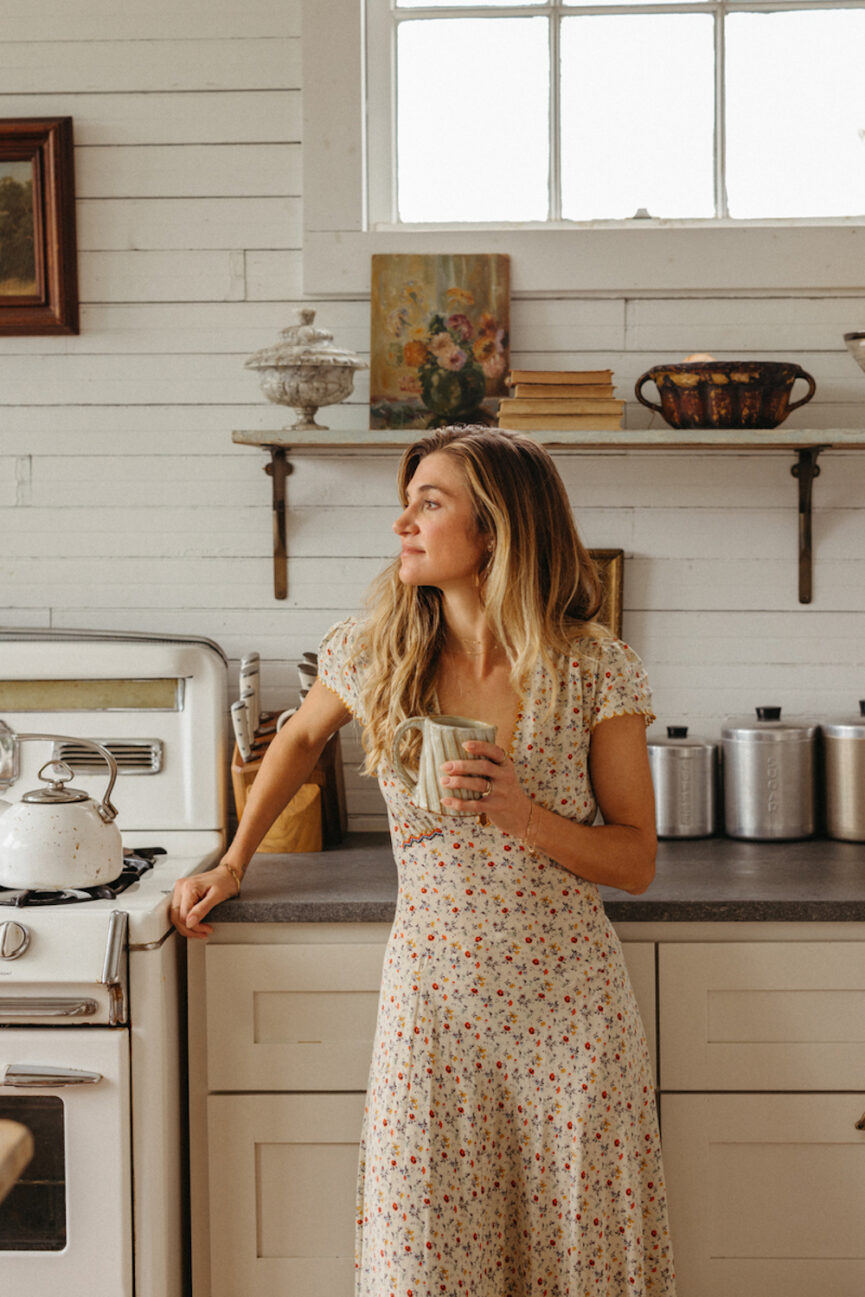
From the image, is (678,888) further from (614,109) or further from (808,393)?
(614,109)

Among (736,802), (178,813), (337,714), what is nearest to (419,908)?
(337,714)

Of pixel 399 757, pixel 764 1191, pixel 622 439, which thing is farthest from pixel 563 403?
pixel 764 1191

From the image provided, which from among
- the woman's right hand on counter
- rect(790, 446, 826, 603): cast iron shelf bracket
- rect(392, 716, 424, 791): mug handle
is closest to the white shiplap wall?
rect(790, 446, 826, 603): cast iron shelf bracket

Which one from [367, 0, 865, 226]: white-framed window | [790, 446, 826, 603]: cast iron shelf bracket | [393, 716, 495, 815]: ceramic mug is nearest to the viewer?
[393, 716, 495, 815]: ceramic mug

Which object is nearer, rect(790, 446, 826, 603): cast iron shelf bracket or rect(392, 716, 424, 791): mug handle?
rect(392, 716, 424, 791): mug handle

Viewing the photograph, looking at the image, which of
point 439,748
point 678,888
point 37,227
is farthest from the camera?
point 37,227

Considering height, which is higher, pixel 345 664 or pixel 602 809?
pixel 345 664

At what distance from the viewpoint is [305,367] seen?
6.77 feet

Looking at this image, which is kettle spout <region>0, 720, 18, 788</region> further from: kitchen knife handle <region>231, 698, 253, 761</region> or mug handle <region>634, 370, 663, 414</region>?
mug handle <region>634, 370, 663, 414</region>

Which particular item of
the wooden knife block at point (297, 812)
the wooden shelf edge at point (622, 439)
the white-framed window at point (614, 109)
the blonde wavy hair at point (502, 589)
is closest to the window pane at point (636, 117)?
the white-framed window at point (614, 109)

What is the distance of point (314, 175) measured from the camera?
2240 mm

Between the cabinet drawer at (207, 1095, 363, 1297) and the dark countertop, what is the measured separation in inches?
10.6

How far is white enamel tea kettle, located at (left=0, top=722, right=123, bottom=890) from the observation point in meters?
1.68

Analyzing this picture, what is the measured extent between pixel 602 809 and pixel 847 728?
78 cm
